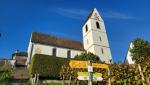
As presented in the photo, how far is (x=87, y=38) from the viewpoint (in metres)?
45.7

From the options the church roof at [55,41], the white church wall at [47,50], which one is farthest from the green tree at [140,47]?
the white church wall at [47,50]

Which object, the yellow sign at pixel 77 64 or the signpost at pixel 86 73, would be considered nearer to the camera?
the signpost at pixel 86 73

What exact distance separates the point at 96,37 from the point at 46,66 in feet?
67.5

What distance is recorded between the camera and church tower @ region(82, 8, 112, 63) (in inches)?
1673

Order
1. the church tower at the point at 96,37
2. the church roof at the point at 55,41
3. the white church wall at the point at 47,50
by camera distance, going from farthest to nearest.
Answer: the church tower at the point at 96,37 → the church roof at the point at 55,41 → the white church wall at the point at 47,50

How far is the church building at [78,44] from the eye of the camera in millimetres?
39375

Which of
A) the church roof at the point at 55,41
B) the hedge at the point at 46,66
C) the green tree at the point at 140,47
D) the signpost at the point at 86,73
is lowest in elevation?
the signpost at the point at 86,73

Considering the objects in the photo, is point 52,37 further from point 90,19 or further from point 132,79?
point 132,79

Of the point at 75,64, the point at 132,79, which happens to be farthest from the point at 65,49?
the point at 75,64

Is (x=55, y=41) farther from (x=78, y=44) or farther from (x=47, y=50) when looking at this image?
(x=78, y=44)

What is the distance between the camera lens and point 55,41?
141ft

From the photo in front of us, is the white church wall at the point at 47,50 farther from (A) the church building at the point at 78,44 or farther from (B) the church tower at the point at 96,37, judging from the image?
(B) the church tower at the point at 96,37

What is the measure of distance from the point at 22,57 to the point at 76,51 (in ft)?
45.1

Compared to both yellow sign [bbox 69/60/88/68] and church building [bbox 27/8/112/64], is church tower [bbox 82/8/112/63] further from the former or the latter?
yellow sign [bbox 69/60/88/68]
